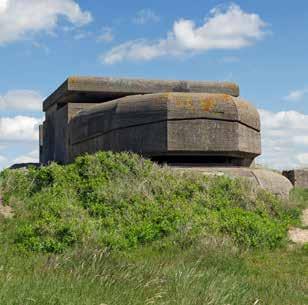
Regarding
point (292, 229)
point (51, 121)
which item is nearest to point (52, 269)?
point (292, 229)

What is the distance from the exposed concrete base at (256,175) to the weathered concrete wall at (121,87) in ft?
6.24

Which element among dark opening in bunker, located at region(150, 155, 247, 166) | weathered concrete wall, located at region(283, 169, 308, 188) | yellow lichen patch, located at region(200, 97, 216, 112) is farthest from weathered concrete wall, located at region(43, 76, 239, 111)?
weathered concrete wall, located at region(283, 169, 308, 188)

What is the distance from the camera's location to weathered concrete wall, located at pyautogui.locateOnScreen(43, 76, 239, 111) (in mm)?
11281

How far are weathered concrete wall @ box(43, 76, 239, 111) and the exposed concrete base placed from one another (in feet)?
6.24

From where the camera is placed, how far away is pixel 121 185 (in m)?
8.94

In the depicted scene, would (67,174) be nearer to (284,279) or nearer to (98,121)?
(98,121)

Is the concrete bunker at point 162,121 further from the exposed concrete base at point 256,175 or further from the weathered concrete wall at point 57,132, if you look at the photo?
the exposed concrete base at point 256,175

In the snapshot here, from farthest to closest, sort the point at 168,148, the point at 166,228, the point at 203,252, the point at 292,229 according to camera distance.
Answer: the point at 168,148, the point at 292,229, the point at 166,228, the point at 203,252

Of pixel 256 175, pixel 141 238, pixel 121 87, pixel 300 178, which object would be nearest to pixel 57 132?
pixel 121 87

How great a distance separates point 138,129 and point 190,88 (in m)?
1.88

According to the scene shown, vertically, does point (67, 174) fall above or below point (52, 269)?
above

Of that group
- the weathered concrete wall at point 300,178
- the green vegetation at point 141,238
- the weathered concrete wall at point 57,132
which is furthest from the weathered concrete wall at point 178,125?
the weathered concrete wall at point 300,178

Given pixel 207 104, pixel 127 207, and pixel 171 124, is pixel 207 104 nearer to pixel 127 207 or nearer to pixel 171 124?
pixel 171 124

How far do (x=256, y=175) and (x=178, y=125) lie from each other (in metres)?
1.64
